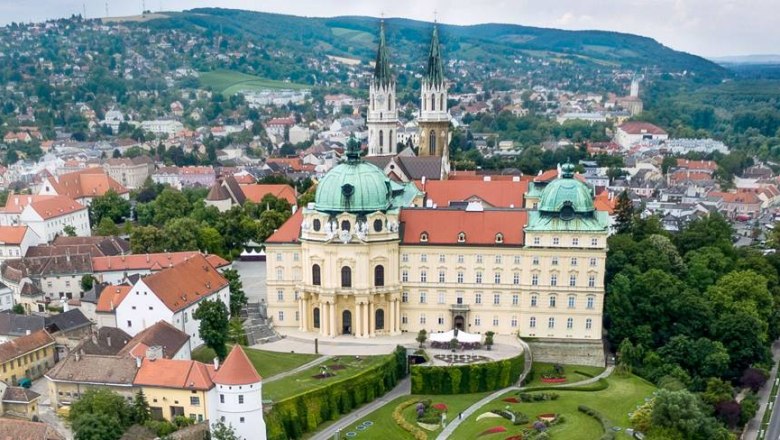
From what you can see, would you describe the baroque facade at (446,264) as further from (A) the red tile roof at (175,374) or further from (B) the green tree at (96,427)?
(B) the green tree at (96,427)

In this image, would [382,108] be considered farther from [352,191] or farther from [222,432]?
[222,432]

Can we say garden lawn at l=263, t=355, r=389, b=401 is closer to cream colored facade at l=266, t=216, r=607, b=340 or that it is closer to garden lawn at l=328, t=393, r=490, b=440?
garden lawn at l=328, t=393, r=490, b=440

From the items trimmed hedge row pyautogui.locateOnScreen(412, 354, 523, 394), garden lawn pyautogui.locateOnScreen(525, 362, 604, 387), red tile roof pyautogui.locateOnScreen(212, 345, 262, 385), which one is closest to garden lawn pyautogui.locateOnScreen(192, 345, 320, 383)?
red tile roof pyautogui.locateOnScreen(212, 345, 262, 385)

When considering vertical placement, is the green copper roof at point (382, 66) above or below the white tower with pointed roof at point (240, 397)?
above

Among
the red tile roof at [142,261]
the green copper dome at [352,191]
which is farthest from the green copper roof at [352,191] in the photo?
the red tile roof at [142,261]

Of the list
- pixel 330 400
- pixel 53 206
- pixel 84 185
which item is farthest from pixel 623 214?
pixel 84 185

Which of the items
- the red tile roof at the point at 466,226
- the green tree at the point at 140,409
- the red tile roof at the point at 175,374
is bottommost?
the green tree at the point at 140,409
